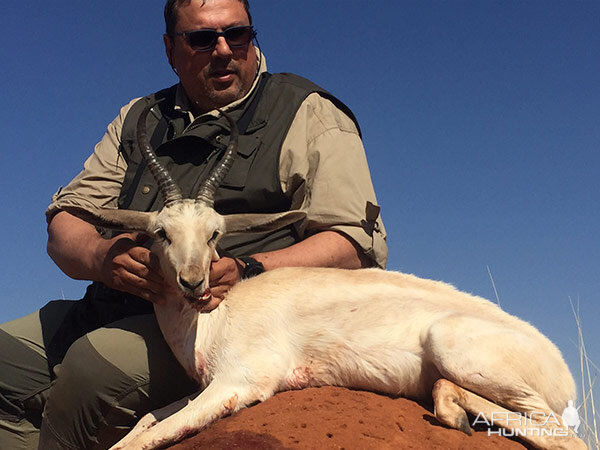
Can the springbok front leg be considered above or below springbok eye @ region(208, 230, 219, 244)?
below

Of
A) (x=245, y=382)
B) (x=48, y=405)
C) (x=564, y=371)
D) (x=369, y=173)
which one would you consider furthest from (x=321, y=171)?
(x=48, y=405)

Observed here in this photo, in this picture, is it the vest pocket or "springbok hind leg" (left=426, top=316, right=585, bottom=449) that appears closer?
"springbok hind leg" (left=426, top=316, right=585, bottom=449)

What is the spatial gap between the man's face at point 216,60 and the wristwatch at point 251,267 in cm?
179

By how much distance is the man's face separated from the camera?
7.09 metres

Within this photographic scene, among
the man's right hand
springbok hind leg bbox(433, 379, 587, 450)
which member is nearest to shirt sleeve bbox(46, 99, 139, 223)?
the man's right hand

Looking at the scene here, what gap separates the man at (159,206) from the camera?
587 cm

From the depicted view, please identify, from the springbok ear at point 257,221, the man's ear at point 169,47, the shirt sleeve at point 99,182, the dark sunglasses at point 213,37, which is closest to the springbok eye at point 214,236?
the springbok ear at point 257,221

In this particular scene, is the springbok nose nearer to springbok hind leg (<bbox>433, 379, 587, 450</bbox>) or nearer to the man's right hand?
the man's right hand

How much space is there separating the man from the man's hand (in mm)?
11

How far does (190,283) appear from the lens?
202 inches

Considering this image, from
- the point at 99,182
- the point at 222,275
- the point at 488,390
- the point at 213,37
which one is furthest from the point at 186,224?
the point at 488,390

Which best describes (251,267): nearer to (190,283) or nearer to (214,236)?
(214,236)

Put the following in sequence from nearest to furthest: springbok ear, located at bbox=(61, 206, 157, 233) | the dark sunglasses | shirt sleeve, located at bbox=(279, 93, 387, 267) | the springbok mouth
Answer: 1. the springbok mouth
2. springbok ear, located at bbox=(61, 206, 157, 233)
3. shirt sleeve, located at bbox=(279, 93, 387, 267)
4. the dark sunglasses

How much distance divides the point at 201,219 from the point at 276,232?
1.15 m
